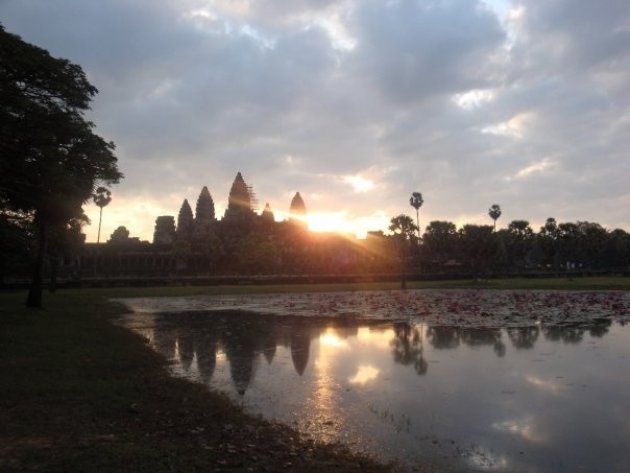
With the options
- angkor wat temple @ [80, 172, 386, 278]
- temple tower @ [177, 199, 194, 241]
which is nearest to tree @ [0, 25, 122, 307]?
angkor wat temple @ [80, 172, 386, 278]

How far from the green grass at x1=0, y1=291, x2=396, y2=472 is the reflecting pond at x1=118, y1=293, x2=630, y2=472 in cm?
73

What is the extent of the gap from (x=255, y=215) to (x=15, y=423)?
11711 centimetres

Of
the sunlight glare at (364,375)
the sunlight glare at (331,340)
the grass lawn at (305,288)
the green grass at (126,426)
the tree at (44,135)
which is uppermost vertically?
the tree at (44,135)

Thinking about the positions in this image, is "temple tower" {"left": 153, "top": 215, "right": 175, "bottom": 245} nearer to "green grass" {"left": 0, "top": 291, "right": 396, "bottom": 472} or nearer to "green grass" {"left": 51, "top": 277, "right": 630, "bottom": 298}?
"green grass" {"left": 51, "top": 277, "right": 630, "bottom": 298}

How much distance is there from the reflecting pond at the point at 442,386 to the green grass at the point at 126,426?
73 cm

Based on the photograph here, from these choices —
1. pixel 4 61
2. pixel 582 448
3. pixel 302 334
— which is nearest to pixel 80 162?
pixel 4 61

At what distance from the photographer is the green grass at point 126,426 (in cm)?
645

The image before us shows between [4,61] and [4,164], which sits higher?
[4,61]

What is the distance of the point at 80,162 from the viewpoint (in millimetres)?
23719

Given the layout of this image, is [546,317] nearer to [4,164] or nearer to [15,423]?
[15,423]

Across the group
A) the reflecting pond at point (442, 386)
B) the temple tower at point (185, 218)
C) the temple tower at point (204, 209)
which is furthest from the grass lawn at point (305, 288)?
the temple tower at point (185, 218)

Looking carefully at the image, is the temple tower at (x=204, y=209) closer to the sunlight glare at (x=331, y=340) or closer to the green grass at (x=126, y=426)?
the sunlight glare at (x=331, y=340)

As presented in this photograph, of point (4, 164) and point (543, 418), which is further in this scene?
point (4, 164)

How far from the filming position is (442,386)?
426 inches
